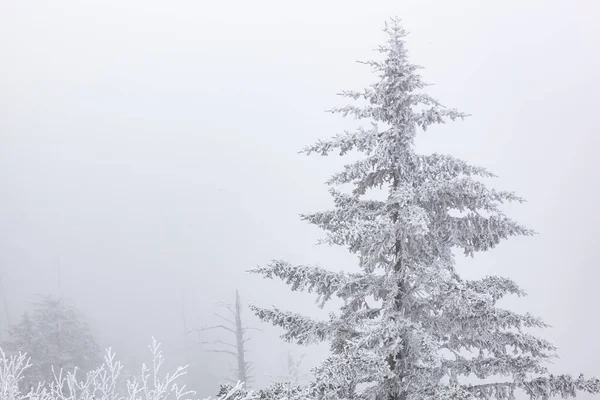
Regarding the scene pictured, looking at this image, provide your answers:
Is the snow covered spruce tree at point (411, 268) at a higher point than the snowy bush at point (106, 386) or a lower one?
higher

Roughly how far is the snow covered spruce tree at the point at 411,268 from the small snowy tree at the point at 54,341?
19968 millimetres

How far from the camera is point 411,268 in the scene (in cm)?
572

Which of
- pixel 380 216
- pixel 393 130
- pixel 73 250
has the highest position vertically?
pixel 73 250

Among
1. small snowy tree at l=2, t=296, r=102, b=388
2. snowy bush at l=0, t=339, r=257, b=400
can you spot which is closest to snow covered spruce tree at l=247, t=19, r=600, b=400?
snowy bush at l=0, t=339, r=257, b=400

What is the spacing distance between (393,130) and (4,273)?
11700cm

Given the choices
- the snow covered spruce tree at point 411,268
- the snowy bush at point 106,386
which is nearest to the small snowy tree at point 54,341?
the snowy bush at point 106,386

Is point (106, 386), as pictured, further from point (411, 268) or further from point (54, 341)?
point (54, 341)

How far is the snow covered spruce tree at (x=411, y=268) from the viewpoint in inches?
197

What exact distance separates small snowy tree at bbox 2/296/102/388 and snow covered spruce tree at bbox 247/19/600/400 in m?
20.0

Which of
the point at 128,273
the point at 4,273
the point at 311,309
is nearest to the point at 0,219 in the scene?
the point at 4,273

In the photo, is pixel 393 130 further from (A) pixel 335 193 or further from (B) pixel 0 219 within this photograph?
(B) pixel 0 219

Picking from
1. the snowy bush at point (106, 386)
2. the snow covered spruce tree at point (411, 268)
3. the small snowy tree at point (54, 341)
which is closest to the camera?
the snowy bush at point (106, 386)

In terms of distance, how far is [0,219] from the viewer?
138 meters

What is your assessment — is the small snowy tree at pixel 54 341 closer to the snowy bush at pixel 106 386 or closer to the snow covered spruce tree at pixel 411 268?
the snowy bush at pixel 106 386
